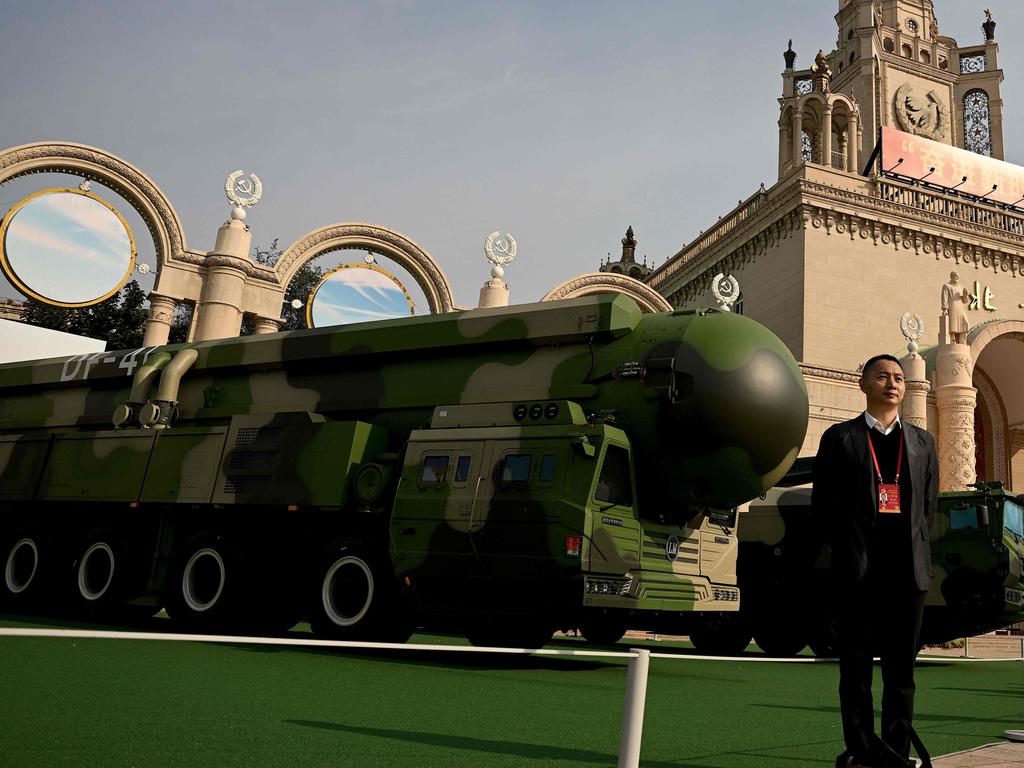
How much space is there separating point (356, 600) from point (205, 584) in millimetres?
2242

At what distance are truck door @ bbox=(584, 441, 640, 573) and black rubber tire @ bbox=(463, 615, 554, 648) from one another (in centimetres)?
84

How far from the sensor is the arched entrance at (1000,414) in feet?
97.9

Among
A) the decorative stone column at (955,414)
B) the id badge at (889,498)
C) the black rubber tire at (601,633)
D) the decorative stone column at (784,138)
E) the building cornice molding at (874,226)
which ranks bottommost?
the black rubber tire at (601,633)

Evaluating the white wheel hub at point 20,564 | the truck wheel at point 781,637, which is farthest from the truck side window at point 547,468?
the white wheel hub at point 20,564

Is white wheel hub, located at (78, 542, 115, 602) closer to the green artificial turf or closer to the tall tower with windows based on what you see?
the green artificial turf

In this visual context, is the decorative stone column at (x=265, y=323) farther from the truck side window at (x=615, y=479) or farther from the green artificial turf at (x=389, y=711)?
the truck side window at (x=615, y=479)

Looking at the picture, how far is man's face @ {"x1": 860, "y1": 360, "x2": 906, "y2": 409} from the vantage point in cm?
386

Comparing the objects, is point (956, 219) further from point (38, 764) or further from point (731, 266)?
point (38, 764)

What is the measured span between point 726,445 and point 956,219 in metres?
27.8

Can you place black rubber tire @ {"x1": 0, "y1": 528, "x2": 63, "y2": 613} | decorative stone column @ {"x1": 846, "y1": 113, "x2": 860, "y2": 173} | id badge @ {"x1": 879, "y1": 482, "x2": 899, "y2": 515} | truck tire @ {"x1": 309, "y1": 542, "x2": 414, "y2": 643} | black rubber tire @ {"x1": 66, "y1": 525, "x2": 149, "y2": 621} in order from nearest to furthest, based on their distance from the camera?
id badge @ {"x1": 879, "y1": 482, "x2": 899, "y2": 515}, truck tire @ {"x1": 309, "y1": 542, "x2": 414, "y2": 643}, black rubber tire @ {"x1": 66, "y1": 525, "x2": 149, "y2": 621}, black rubber tire @ {"x1": 0, "y1": 528, "x2": 63, "y2": 613}, decorative stone column @ {"x1": 846, "y1": 113, "x2": 860, "y2": 173}

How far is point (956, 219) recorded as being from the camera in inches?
1240

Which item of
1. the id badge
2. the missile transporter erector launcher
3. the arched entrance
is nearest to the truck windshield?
the missile transporter erector launcher

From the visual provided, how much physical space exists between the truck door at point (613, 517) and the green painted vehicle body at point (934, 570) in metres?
5.04

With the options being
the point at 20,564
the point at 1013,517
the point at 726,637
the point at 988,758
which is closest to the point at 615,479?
the point at 988,758
